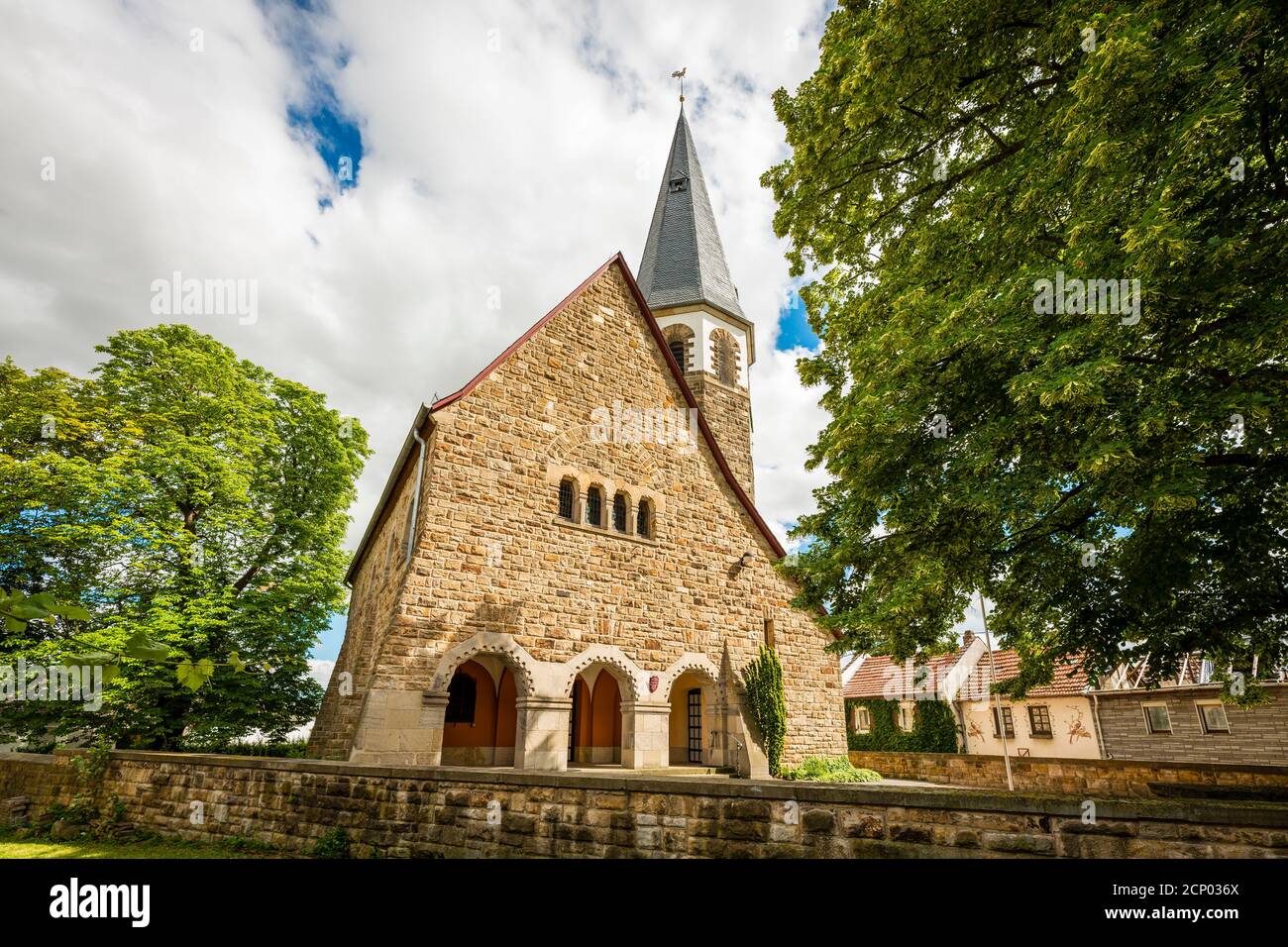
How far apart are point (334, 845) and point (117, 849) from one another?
4544 millimetres

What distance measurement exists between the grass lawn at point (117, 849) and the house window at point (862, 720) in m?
24.6

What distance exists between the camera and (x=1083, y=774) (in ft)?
39.5

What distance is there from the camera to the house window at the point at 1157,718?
765 inches

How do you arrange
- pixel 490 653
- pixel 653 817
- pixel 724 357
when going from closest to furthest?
1. pixel 653 817
2. pixel 490 653
3. pixel 724 357

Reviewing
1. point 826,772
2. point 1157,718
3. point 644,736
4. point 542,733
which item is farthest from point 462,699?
point 1157,718

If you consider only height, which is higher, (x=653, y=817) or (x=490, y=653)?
(x=490, y=653)

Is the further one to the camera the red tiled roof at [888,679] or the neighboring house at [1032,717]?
the red tiled roof at [888,679]

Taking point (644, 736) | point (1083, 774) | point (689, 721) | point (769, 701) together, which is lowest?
point (1083, 774)

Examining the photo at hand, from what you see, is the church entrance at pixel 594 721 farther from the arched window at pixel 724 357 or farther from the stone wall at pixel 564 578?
the arched window at pixel 724 357

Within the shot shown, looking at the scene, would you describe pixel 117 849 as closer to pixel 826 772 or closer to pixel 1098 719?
pixel 826 772
